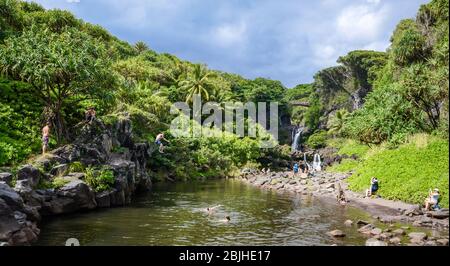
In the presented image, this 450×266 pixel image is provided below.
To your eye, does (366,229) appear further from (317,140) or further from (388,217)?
(317,140)

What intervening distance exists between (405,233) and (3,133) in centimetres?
2432

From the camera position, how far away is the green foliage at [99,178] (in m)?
26.8

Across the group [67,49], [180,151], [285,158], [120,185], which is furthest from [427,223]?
[285,158]

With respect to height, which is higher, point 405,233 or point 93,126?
point 93,126

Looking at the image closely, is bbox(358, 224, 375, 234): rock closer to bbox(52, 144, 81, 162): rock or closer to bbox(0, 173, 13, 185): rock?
bbox(0, 173, 13, 185): rock

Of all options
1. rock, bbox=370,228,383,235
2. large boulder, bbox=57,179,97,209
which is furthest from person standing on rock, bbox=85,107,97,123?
rock, bbox=370,228,383,235

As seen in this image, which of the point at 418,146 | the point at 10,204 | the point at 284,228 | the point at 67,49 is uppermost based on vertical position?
the point at 67,49

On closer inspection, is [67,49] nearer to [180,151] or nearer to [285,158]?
[180,151]

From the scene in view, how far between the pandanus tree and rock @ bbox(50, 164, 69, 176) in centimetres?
437

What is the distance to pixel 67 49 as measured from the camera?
96.8 feet

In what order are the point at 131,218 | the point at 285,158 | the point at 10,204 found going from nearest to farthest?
the point at 10,204 < the point at 131,218 < the point at 285,158

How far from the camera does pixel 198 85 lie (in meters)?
69.9

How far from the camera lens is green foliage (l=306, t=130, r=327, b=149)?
8304 centimetres

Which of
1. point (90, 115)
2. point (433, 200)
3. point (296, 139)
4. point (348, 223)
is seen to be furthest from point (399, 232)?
Answer: point (296, 139)
